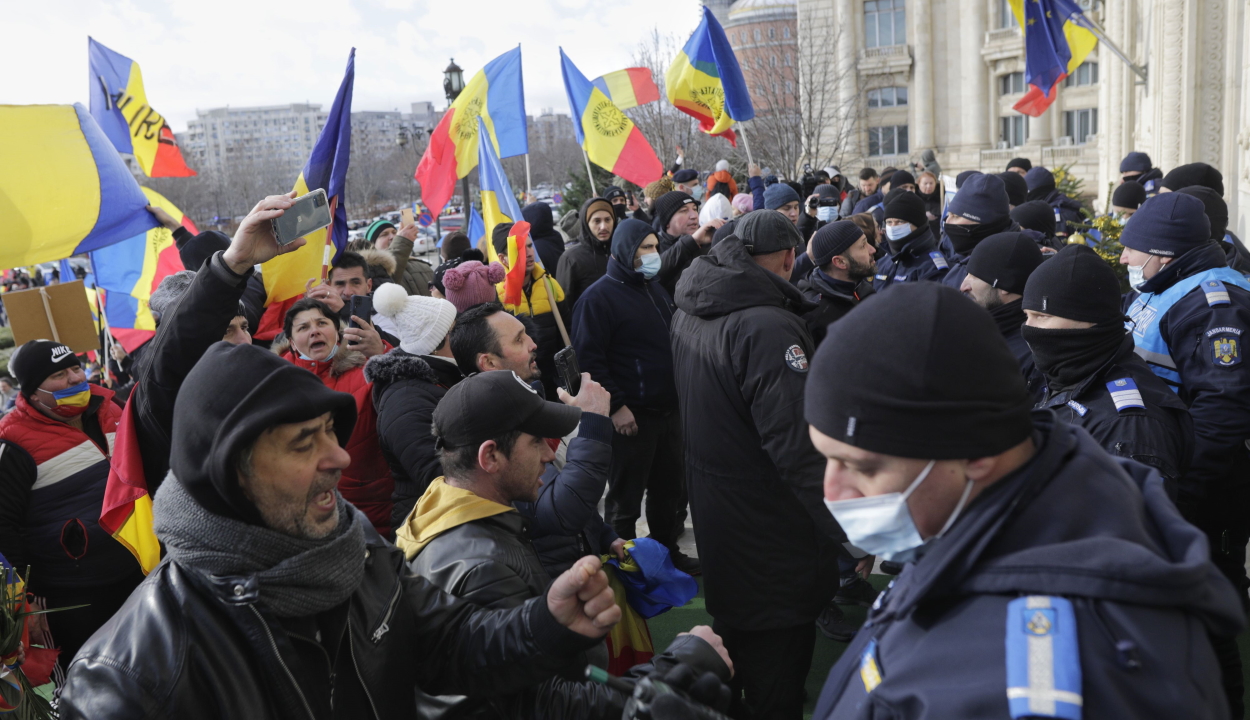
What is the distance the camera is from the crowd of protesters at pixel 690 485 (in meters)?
1.41

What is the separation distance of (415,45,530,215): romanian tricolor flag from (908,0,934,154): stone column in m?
36.4

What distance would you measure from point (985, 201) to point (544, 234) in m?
4.00

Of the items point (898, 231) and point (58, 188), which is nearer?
point (58, 188)

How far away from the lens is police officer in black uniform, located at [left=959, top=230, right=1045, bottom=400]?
426 centimetres

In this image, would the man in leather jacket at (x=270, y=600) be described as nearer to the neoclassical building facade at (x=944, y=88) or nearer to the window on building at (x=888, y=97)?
the neoclassical building facade at (x=944, y=88)

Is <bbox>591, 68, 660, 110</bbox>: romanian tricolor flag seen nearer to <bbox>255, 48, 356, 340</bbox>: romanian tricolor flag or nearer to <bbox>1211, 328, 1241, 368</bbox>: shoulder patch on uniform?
<bbox>255, 48, 356, 340</bbox>: romanian tricolor flag

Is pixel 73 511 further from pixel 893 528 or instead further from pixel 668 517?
pixel 893 528

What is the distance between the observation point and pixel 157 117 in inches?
316

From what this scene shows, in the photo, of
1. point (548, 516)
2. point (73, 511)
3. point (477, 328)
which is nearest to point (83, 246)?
point (73, 511)

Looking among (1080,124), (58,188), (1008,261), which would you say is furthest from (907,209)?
(1080,124)

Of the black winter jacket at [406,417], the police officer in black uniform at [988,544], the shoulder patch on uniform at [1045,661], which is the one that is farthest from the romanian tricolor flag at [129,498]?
the shoulder patch on uniform at [1045,661]

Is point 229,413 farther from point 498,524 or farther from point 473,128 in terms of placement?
point 473,128

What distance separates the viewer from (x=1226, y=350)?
3.92 m

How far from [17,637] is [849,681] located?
254cm
